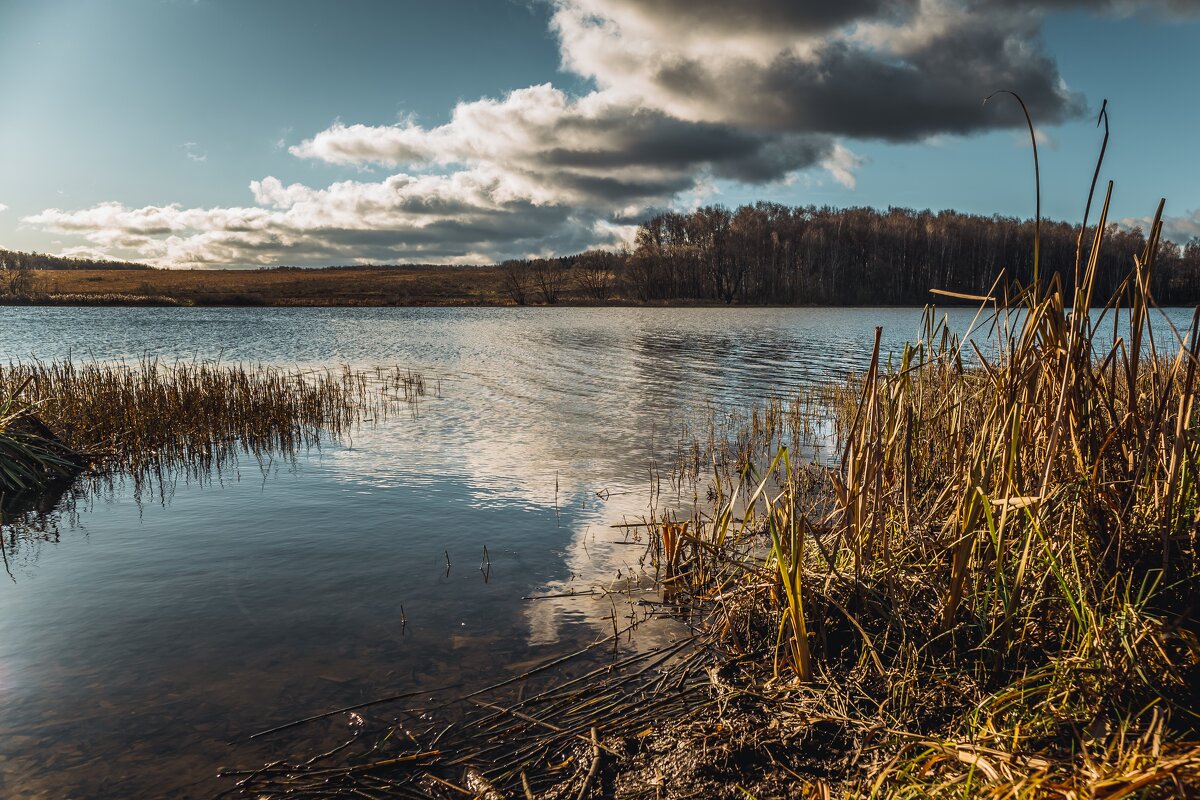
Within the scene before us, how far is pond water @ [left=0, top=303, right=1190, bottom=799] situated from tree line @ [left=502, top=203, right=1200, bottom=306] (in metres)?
81.6

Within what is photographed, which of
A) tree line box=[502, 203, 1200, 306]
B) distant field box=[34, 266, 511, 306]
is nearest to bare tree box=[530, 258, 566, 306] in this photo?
tree line box=[502, 203, 1200, 306]

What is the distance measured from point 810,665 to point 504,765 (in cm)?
168

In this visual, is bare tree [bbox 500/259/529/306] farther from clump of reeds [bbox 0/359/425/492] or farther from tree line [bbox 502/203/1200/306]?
clump of reeds [bbox 0/359/425/492]

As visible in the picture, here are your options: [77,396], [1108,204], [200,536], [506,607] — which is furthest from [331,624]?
[77,396]

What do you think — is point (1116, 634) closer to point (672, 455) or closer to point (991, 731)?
point (991, 731)

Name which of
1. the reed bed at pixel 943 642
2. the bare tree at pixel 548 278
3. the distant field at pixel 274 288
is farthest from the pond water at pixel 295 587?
the distant field at pixel 274 288

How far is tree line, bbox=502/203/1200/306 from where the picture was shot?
9250 centimetres

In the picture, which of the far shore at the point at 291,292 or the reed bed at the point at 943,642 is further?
the far shore at the point at 291,292

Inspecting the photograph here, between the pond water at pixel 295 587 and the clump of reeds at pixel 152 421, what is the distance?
101 cm

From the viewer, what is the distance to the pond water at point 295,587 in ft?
13.2

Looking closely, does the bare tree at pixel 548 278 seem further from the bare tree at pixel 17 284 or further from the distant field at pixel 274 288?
the bare tree at pixel 17 284

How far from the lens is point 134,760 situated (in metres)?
3.70

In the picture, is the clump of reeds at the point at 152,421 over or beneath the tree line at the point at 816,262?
beneath

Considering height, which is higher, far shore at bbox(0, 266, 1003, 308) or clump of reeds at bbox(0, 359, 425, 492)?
far shore at bbox(0, 266, 1003, 308)
